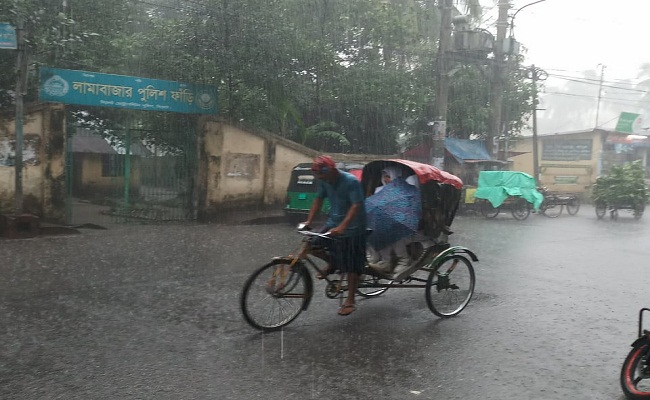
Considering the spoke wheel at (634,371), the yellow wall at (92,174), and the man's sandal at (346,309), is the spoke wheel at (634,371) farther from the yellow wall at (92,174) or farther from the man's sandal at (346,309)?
the yellow wall at (92,174)

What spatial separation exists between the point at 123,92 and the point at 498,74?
1364 centimetres

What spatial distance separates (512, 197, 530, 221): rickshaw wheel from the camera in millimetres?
18234

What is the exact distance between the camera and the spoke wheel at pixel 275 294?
510 cm

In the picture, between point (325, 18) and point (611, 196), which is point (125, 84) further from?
point (611, 196)

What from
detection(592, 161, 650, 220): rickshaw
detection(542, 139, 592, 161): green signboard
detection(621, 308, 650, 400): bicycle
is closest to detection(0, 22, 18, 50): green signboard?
detection(621, 308, 650, 400): bicycle

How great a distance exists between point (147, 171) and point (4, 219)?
13.2 ft

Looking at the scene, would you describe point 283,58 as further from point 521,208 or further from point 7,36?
point 521,208

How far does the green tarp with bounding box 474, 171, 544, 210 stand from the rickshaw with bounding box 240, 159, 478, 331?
12.1m

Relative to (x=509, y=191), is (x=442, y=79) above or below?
above

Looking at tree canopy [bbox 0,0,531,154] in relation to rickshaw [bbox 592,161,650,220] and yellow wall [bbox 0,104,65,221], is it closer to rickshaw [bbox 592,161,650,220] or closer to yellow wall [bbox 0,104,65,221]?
yellow wall [bbox 0,104,65,221]

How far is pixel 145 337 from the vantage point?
5.04m

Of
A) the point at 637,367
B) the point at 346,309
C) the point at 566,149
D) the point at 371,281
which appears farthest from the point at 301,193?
the point at 566,149

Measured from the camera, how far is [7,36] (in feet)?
32.1

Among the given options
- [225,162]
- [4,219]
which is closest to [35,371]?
[4,219]
